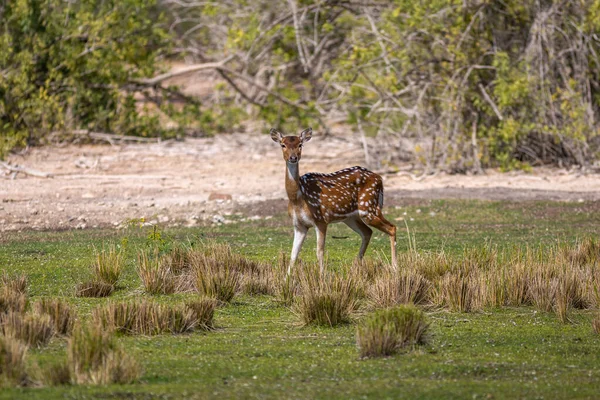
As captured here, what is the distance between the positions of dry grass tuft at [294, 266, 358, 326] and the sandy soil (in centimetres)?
793

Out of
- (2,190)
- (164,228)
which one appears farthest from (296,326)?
(2,190)

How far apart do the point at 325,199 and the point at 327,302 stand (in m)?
2.78

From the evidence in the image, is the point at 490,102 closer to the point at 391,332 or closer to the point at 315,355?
the point at 391,332

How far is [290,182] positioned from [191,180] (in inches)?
445

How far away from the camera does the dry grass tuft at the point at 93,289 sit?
1240cm

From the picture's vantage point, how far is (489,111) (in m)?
25.2

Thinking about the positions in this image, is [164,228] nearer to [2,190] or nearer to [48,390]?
[2,190]

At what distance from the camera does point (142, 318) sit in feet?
33.1

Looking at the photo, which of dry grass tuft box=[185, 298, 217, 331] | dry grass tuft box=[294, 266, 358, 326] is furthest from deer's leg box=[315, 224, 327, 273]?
dry grass tuft box=[185, 298, 217, 331]

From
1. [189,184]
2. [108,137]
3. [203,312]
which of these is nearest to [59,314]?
[203,312]

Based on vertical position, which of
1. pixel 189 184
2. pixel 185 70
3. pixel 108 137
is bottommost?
pixel 189 184

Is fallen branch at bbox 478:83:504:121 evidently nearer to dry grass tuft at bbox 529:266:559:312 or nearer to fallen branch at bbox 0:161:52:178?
fallen branch at bbox 0:161:52:178

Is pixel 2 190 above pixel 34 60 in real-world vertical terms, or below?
below

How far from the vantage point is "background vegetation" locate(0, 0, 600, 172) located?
81.6ft
